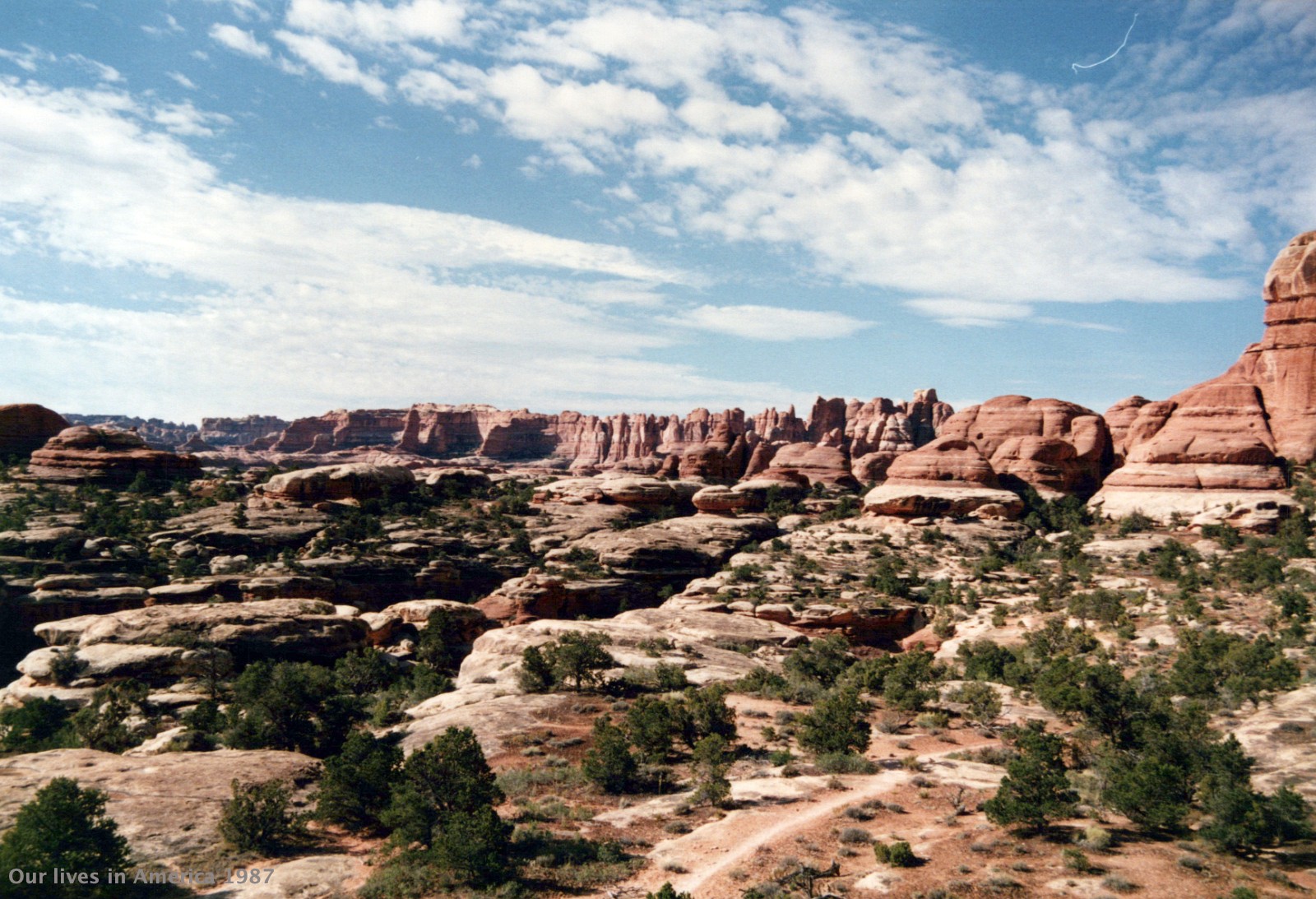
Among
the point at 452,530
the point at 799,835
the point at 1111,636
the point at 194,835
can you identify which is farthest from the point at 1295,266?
the point at 194,835

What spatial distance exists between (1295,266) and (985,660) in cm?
5029

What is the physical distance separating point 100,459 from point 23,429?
14.9m

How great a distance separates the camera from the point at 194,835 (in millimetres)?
19781

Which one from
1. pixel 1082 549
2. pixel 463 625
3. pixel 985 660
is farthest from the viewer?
pixel 1082 549

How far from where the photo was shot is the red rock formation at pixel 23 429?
7606cm

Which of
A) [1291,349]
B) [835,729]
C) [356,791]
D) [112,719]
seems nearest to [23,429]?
[112,719]

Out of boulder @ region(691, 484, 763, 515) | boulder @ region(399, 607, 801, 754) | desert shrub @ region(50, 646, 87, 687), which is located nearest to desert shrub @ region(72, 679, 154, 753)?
desert shrub @ region(50, 646, 87, 687)

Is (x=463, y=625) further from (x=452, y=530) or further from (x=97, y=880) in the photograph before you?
(x=97, y=880)

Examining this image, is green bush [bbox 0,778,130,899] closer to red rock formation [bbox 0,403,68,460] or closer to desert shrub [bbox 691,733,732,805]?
desert shrub [bbox 691,733,732,805]

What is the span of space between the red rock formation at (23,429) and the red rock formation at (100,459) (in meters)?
5.74

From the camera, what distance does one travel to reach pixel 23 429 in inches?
3046

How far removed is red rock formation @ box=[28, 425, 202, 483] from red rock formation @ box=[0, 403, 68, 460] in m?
5.74

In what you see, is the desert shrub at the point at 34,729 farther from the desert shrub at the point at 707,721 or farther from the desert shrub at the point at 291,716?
the desert shrub at the point at 707,721

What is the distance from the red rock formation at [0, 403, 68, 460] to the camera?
76062 mm
